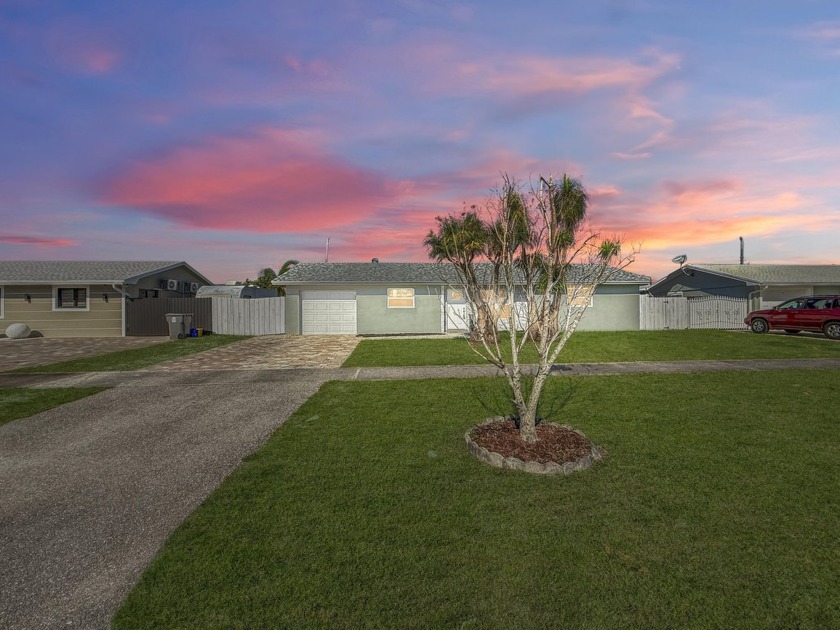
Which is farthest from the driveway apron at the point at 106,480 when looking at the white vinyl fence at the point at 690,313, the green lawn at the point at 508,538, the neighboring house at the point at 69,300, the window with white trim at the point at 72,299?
the white vinyl fence at the point at 690,313

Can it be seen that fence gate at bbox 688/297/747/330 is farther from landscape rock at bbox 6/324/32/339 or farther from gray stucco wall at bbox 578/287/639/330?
landscape rock at bbox 6/324/32/339

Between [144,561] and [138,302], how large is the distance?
22458 millimetres

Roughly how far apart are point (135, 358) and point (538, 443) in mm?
14040

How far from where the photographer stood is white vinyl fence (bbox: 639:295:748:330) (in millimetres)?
22859

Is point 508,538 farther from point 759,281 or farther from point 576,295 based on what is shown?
point 759,281

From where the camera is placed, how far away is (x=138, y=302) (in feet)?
69.8

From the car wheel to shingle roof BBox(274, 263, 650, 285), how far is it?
5.22 meters

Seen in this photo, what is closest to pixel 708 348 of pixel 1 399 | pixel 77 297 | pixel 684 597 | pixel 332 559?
pixel 684 597

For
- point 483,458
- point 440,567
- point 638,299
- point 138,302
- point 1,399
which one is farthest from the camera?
point 638,299

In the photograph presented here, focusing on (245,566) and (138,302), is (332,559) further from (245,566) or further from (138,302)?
(138,302)

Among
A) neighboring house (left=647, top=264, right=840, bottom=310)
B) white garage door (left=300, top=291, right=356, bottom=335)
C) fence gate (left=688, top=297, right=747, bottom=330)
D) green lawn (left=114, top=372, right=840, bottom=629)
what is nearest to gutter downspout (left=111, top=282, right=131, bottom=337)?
white garage door (left=300, top=291, right=356, bottom=335)

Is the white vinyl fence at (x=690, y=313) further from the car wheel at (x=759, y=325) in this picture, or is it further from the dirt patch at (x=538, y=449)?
the dirt patch at (x=538, y=449)

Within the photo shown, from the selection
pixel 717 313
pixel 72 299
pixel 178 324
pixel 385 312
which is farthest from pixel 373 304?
pixel 717 313

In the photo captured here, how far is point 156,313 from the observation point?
21359 mm
